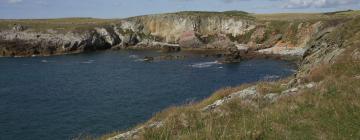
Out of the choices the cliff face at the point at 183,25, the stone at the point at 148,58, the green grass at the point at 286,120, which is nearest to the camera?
the green grass at the point at 286,120

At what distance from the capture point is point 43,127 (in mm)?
41625

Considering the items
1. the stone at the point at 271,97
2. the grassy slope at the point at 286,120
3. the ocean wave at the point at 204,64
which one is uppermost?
the grassy slope at the point at 286,120

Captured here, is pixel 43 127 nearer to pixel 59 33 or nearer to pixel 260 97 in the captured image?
pixel 260 97

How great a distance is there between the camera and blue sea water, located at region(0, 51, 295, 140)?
4288cm

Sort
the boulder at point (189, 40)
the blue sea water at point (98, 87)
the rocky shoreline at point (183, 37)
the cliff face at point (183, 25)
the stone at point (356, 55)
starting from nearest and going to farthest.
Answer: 1. the stone at point (356, 55)
2. the blue sea water at point (98, 87)
3. the rocky shoreline at point (183, 37)
4. the boulder at point (189, 40)
5. the cliff face at point (183, 25)

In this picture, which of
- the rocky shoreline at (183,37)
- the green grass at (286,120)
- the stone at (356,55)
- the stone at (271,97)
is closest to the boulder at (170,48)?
the rocky shoreline at (183,37)

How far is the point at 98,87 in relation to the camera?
215ft

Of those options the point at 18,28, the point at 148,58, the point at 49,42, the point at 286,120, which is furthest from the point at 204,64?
the point at 286,120

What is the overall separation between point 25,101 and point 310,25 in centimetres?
7289

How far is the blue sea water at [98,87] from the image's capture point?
1688 inches

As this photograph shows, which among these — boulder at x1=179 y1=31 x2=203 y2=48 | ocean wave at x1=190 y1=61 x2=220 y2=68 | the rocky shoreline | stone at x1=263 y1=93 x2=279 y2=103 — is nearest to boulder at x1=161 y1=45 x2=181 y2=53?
the rocky shoreline

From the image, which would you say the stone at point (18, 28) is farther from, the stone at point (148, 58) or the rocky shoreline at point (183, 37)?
the stone at point (148, 58)

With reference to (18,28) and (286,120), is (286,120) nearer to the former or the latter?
(286,120)

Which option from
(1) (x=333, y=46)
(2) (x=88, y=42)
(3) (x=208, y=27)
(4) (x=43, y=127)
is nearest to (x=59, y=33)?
(2) (x=88, y=42)
